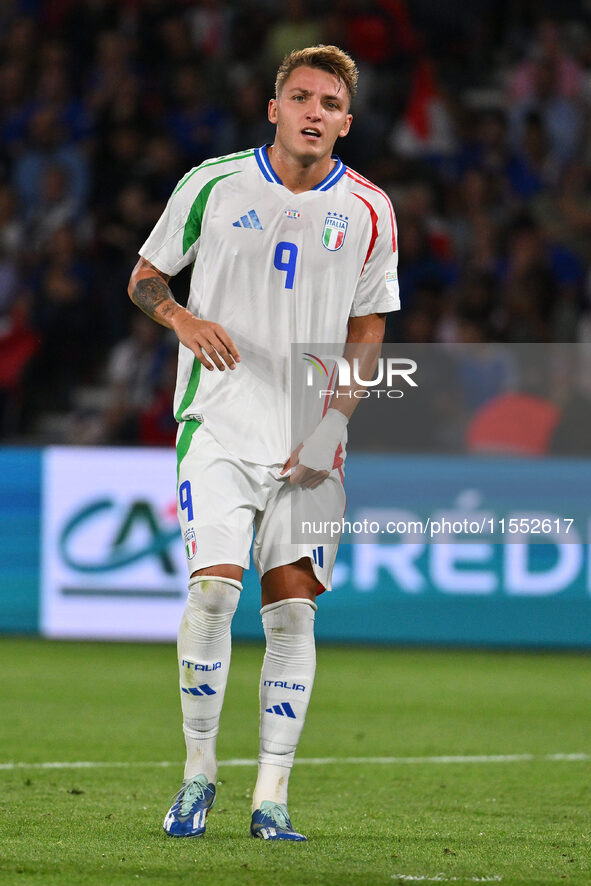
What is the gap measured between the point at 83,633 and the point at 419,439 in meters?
2.62

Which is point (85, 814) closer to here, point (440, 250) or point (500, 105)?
point (440, 250)

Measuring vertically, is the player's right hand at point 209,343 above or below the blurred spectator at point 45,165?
below

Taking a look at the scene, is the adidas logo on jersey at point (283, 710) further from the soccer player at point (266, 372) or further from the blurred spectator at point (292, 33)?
the blurred spectator at point (292, 33)

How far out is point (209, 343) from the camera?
14.8 feet

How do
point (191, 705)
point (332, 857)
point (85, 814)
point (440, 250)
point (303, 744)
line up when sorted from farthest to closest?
point (440, 250) < point (303, 744) < point (85, 814) < point (191, 705) < point (332, 857)

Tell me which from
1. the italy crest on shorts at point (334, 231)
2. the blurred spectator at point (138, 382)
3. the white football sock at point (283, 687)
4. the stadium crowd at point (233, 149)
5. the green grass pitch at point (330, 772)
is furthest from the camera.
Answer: the stadium crowd at point (233, 149)

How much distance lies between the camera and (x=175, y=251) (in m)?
4.78

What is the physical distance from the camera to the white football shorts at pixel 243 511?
4.55 metres

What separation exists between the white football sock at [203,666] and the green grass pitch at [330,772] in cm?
27

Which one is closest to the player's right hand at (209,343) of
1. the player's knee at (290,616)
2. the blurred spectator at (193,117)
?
the player's knee at (290,616)

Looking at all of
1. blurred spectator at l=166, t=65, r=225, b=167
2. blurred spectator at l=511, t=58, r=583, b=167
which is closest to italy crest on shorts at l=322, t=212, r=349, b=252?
blurred spectator at l=166, t=65, r=225, b=167

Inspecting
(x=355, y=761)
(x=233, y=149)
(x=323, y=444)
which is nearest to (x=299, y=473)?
(x=323, y=444)

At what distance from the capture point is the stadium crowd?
11.8m

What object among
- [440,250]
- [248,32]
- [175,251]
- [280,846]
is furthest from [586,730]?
[248,32]
